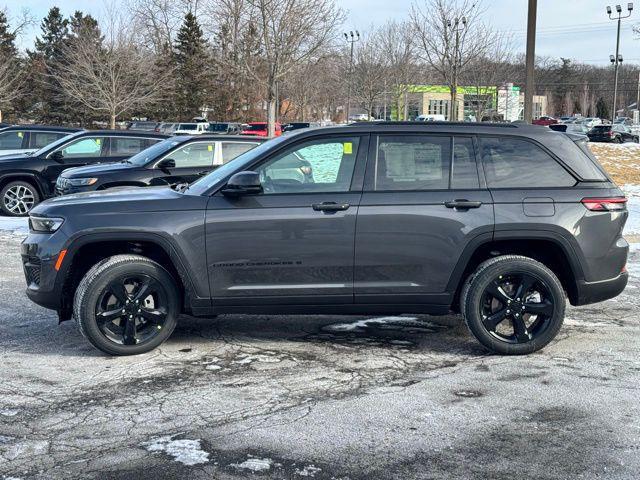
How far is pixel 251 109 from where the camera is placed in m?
63.6

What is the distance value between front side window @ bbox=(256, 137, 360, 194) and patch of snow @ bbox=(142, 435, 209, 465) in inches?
86.5

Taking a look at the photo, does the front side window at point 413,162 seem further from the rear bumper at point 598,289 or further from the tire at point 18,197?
the tire at point 18,197

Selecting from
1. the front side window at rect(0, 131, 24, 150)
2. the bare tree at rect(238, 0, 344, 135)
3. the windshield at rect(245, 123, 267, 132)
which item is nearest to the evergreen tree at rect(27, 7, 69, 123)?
the windshield at rect(245, 123, 267, 132)

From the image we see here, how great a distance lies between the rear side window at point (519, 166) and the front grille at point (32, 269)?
3.49 metres

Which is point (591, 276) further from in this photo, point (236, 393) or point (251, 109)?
point (251, 109)

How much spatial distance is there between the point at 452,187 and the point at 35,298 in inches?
129

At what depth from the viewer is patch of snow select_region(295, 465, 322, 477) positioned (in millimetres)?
3775

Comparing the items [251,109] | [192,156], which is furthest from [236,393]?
[251,109]

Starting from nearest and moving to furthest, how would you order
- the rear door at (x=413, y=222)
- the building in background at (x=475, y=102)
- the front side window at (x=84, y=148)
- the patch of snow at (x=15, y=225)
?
1. the rear door at (x=413, y=222)
2. the patch of snow at (x=15, y=225)
3. the front side window at (x=84, y=148)
4. the building in background at (x=475, y=102)

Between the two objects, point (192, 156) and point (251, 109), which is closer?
point (192, 156)

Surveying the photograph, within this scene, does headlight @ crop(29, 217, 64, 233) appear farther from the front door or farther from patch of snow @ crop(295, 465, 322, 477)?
patch of snow @ crop(295, 465, 322, 477)

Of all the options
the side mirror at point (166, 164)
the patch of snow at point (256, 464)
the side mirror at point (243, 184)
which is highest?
the side mirror at point (166, 164)

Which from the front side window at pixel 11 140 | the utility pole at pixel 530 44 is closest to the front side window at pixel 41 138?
the front side window at pixel 11 140

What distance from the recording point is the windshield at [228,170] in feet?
19.3
